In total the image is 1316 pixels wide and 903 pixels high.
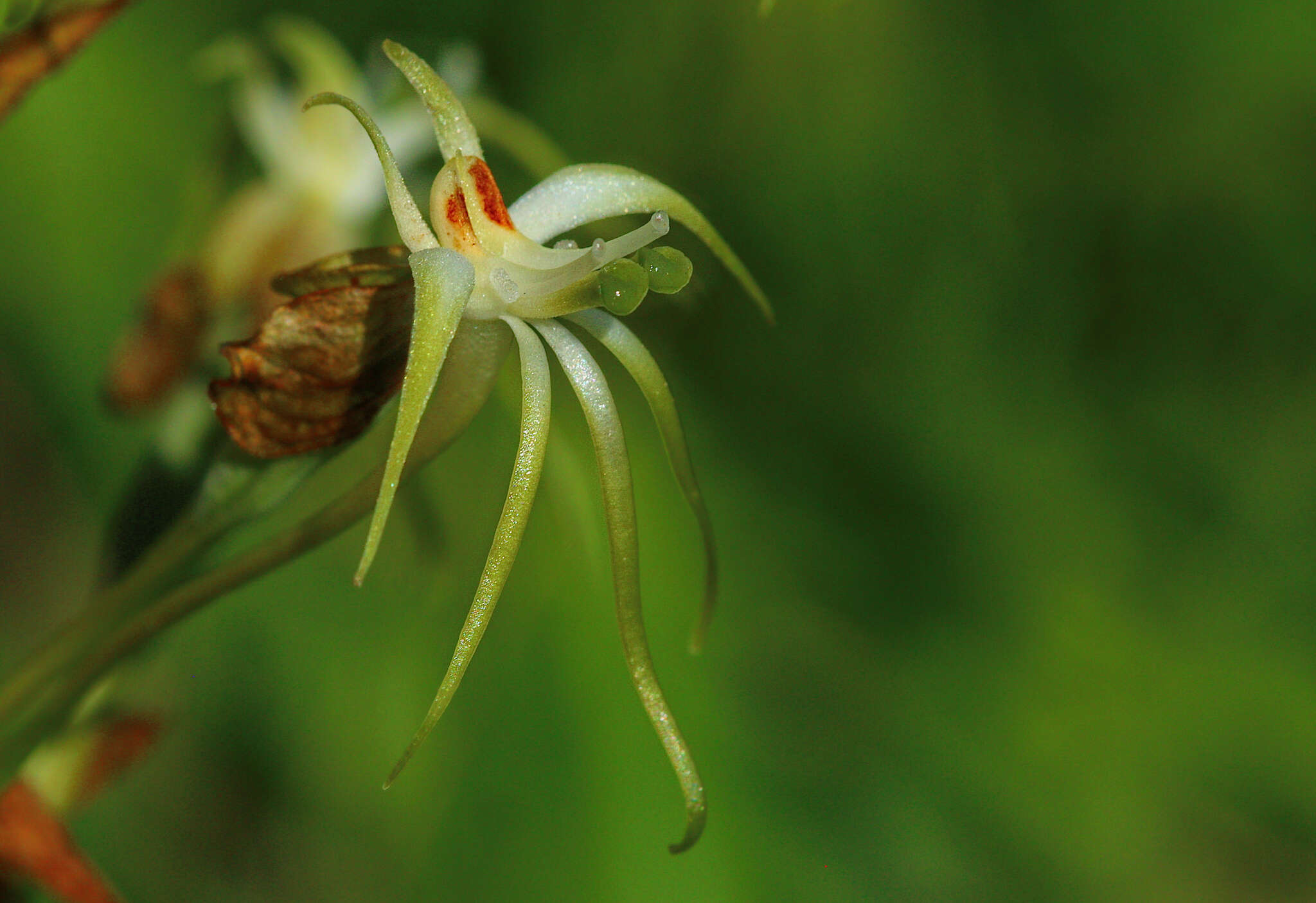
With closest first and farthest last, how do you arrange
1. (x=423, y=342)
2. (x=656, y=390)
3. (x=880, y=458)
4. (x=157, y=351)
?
(x=423, y=342), (x=656, y=390), (x=157, y=351), (x=880, y=458)

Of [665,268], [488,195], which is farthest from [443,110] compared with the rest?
[665,268]

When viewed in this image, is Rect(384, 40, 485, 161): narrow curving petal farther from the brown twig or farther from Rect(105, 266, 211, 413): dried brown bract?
Rect(105, 266, 211, 413): dried brown bract

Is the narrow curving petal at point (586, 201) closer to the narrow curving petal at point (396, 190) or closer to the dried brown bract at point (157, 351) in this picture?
the narrow curving petal at point (396, 190)

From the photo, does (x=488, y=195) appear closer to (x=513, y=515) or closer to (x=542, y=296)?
(x=542, y=296)

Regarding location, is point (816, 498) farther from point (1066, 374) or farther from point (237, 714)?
point (237, 714)

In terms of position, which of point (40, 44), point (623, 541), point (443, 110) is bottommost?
point (623, 541)

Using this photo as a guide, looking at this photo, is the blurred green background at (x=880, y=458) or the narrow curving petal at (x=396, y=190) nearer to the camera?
the narrow curving petal at (x=396, y=190)

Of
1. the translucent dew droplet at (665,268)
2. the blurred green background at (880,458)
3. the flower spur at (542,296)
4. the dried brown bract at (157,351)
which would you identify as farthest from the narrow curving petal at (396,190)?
the blurred green background at (880,458)
